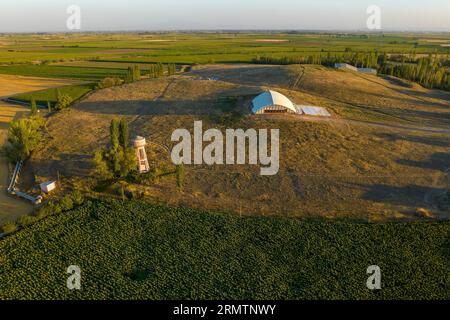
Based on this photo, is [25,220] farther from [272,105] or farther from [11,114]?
[11,114]

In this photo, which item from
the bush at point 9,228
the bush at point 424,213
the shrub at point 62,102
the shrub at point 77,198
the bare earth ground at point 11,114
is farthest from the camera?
the shrub at point 62,102

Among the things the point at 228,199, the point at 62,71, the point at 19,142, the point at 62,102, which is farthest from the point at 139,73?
the point at 228,199

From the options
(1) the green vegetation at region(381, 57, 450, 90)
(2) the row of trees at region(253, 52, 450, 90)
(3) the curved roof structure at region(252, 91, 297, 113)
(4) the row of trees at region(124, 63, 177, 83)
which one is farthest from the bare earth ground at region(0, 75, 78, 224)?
(1) the green vegetation at region(381, 57, 450, 90)

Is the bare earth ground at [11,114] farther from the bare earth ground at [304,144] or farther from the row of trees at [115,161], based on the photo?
the row of trees at [115,161]

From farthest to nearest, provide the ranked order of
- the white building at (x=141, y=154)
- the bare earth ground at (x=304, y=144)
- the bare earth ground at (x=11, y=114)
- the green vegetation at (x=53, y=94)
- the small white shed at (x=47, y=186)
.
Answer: the green vegetation at (x=53, y=94) < the white building at (x=141, y=154) < the small white shed at (x=47, y=186) < the bare earth ground at (x=304, y=144) < the bare earth ground at (x=11, y=114)

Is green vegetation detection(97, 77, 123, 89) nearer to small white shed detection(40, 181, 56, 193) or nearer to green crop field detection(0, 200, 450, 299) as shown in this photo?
small white shed detection(40, 181, 56, 193)

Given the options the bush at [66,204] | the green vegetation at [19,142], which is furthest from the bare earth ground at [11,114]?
the bush at [66,204]

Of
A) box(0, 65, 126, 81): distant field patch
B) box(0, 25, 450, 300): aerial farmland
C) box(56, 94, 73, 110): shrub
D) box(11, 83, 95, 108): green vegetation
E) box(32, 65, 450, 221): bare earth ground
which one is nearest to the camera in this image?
box(0, 25, 450, 300): aerial farmland
